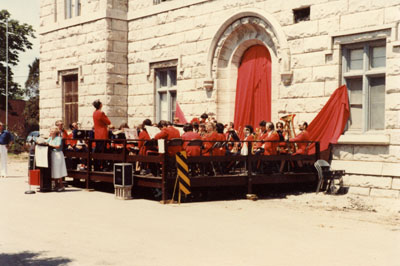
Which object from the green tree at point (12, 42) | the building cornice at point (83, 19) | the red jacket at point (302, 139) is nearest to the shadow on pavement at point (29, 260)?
the red jacket at point (302, 139)

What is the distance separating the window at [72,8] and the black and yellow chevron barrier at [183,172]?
1169 cm

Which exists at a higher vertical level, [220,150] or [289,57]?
[289,57]

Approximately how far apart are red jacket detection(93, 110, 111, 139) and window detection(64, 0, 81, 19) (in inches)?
329

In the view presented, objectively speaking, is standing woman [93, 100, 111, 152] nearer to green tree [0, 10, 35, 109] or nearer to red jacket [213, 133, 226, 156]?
red jacket [213, 133, 226, 156]

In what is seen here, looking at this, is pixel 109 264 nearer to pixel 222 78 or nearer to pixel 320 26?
pixel 320 26

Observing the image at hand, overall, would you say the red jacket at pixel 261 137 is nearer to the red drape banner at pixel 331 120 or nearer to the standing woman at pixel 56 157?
the red drape banner at pixel 331 120

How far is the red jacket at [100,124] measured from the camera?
14852 mm

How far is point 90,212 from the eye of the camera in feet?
35.4

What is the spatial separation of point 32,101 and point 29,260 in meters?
43.1

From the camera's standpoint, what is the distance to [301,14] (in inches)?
597

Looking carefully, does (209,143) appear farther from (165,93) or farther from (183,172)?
(165,93)

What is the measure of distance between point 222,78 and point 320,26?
12.9 feet

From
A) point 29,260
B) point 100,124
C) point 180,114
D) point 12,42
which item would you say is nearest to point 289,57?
point 180,114

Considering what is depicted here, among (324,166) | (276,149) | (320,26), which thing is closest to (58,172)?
(276,149)
